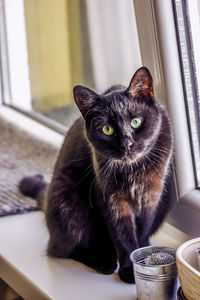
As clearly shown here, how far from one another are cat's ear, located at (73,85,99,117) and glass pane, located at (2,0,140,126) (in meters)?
0.47

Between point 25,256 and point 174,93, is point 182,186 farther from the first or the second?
point 25,256

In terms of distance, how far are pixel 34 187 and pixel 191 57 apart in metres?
0.66

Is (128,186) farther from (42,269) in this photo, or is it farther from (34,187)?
(34,187)

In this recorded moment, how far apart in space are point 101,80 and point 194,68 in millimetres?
651

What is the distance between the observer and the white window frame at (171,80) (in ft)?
3.59

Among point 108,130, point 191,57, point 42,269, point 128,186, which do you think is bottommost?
point 42,269

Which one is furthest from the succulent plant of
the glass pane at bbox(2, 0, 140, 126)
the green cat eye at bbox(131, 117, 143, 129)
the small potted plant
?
the glass pane at bbox(2, 0, 140, 126)

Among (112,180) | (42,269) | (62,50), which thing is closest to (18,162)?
(62,50)

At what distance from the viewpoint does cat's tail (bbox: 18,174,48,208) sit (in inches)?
59.6

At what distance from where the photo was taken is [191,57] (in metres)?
1.11

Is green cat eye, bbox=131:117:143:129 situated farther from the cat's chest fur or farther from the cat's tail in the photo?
the cat's tail

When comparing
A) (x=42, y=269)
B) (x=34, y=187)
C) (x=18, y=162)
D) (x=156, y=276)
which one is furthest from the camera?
(x=18, y=162)

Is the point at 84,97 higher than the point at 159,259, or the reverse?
the point at 84,97

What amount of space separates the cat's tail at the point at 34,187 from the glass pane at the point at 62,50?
0.38 meters
